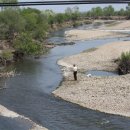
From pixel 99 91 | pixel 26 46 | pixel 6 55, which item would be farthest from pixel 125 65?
pixel 6 55

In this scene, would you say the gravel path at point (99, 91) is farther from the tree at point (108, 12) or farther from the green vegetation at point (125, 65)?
the tree at point (108, 12)

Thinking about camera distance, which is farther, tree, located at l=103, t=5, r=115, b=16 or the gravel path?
tree, located at l=103, t=5, r=115, b=16

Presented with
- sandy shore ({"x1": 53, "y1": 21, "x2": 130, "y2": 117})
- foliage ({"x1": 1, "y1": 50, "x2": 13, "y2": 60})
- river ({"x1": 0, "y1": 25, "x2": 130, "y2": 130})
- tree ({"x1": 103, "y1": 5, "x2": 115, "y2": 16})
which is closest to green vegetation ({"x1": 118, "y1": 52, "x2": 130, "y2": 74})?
sandy shore ({"x1": 53, "y1": 21, "x2": 130, "y2": 117})

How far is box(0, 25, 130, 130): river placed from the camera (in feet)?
86.0

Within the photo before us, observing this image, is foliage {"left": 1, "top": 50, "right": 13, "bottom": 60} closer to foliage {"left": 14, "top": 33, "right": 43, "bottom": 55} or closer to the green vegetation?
foliage {"left": 14, "top": 33, "right": 43, "bottom": 55}

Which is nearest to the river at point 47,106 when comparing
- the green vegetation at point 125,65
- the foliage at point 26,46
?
the foliage at point 26,46

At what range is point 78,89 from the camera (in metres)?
35.7

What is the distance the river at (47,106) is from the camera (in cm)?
2621

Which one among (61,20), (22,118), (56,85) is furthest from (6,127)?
(61,20)

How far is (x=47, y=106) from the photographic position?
101 feet

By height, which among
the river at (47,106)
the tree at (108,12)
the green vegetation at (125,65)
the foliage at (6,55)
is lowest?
the river at (47,106)

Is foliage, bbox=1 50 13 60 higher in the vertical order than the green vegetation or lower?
higher

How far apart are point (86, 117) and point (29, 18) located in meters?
49.7

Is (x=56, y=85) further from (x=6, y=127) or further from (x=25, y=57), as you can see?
(x=25, y=57)
